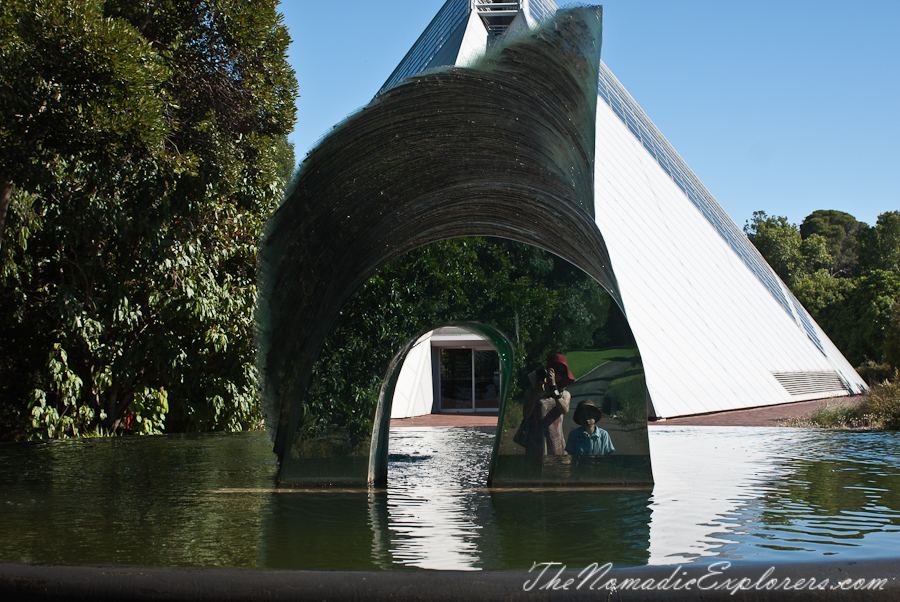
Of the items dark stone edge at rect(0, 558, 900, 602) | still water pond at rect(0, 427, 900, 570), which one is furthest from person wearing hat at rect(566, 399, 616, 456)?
dark stone edge at rect(0, 558, 900, 602)

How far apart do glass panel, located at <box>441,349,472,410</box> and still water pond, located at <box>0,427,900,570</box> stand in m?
16.4

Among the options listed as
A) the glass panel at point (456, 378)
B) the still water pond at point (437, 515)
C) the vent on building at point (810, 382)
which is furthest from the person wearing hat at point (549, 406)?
the glass panel at point (456, 378)

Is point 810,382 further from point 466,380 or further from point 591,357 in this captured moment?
point 591,357

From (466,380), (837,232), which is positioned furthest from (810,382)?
(837,232)

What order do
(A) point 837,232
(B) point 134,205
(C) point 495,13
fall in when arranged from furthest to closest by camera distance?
(A) point 837,232
(C) point 495,13
(B) point 134,205

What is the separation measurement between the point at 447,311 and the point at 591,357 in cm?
121

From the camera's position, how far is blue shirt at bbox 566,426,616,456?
18.3 feet

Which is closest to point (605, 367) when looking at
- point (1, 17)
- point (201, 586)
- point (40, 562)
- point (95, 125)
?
point (201, 586)

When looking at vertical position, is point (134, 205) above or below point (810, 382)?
above

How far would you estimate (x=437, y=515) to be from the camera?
4.50 metres

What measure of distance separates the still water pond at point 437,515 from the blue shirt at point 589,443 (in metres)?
0.37

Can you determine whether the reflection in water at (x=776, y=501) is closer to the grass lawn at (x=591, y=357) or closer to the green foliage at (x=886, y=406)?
the grass lawn at (x=591, y=357)

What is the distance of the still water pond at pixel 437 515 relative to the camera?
132 inches

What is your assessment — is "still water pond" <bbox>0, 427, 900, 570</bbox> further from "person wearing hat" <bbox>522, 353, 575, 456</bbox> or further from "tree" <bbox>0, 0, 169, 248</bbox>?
"tree" <bbox>0, 0, 169, 248</bbox>
